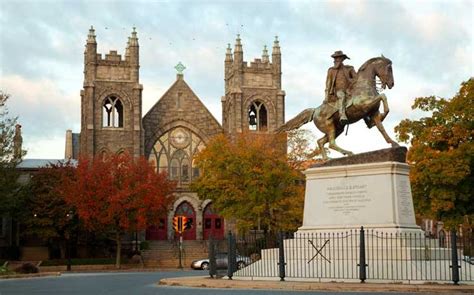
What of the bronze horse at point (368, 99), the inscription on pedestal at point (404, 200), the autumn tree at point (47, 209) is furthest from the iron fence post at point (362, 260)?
the autumn tree at point (47, 209)

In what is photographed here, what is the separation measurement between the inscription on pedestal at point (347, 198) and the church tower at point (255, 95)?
47219 millimetres

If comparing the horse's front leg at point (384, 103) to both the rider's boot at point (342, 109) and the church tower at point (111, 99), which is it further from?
the church tower at point (111, 99)

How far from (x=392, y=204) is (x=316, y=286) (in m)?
3.75

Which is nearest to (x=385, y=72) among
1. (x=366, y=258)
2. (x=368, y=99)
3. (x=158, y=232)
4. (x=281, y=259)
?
(x=368, y=99)

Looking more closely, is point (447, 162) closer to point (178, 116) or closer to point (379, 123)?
point (379, 123)

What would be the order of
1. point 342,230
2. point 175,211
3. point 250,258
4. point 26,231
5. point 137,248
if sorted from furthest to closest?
point 175,211, point 137,248, point 26,231, point 250,258, point 342,230

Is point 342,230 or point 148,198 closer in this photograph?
point 342,230

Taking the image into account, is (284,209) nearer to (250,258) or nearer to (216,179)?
(216,179)

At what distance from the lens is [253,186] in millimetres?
51438

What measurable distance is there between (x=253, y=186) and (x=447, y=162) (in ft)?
45.4

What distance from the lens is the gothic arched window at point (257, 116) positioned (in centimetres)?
7306

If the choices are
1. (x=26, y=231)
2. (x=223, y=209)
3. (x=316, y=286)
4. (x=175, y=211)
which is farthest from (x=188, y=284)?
(x=175, y=211)

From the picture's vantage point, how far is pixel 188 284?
23.4m

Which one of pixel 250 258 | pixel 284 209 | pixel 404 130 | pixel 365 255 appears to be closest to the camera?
pixel 365 255
